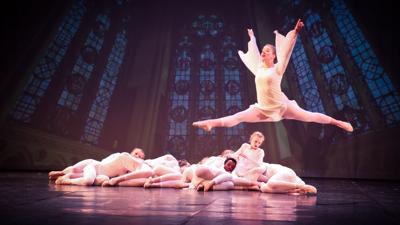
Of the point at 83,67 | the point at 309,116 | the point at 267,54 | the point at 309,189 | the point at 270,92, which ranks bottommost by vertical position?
the point at 309,189

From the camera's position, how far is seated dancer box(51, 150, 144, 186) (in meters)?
4.07

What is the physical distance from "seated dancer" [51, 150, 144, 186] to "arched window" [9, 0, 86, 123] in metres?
4.51

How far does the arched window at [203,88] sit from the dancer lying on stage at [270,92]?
13.8 feet

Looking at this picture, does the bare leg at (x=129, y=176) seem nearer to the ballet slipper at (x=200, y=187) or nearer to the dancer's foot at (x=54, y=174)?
the ballet slipper at (x=200, y=187)

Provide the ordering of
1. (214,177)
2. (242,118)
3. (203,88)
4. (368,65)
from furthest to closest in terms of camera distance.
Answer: (203,88) < (368,65) < (242,118) < (214,177)

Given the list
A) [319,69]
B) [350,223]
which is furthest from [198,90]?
[350,223]

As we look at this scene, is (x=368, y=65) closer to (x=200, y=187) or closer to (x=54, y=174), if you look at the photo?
(x=200, y=187)

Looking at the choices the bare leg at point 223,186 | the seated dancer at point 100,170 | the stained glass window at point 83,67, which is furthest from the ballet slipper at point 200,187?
the stained glass window at point 83,67

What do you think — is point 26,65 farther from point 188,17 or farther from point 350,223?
point 350,223

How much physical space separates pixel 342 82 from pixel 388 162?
2.11 metres

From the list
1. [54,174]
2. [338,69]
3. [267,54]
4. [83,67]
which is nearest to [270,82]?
[267,54]

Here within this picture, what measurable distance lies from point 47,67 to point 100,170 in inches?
216

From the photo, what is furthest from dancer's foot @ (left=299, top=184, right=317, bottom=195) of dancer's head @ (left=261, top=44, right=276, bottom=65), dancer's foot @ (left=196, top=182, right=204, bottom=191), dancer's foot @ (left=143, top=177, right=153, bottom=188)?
dancer's head @ (left=261, top=44, right=276, bottom=65)

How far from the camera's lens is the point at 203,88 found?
1112 centimetres
